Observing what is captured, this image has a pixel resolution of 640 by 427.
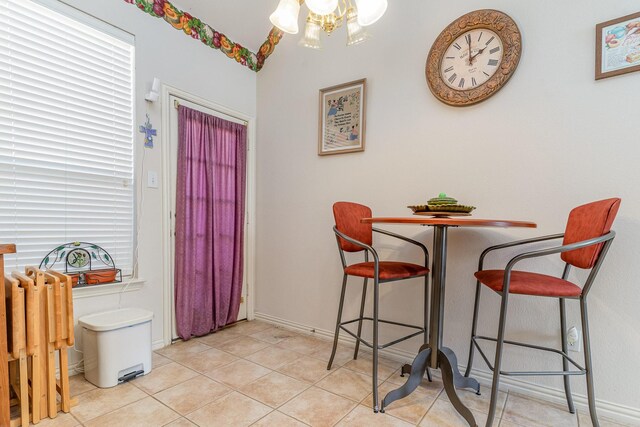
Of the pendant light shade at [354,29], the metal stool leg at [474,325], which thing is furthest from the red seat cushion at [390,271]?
the pendant light shade at [354,29]

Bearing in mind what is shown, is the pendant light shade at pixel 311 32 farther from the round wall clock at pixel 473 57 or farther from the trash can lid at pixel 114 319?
the trash can lid at pixel 114 319

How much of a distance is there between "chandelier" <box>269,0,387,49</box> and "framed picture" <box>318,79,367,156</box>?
0.90 m

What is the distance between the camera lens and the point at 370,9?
1345 mm

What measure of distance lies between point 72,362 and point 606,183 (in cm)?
321

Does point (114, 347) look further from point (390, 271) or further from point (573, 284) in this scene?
point (573, 284)

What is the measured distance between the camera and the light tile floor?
4.99 feet

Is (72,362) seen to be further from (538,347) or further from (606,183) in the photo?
(606,183)

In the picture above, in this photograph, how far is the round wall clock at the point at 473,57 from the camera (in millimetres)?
1823

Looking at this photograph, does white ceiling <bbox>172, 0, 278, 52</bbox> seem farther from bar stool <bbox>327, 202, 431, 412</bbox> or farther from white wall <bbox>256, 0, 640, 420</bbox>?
bar stool <bbox>327, 202, 431, 412</bbox>

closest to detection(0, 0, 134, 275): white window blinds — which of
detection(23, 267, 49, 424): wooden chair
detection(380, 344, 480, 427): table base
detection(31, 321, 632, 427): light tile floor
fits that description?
detection(23, 267, 49, 424): wooden chair

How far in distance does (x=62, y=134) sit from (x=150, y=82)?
2.30 ft

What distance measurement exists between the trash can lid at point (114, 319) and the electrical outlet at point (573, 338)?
96.4 inches

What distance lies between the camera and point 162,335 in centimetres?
239

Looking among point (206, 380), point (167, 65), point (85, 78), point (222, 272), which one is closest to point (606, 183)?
point (206, 380)
